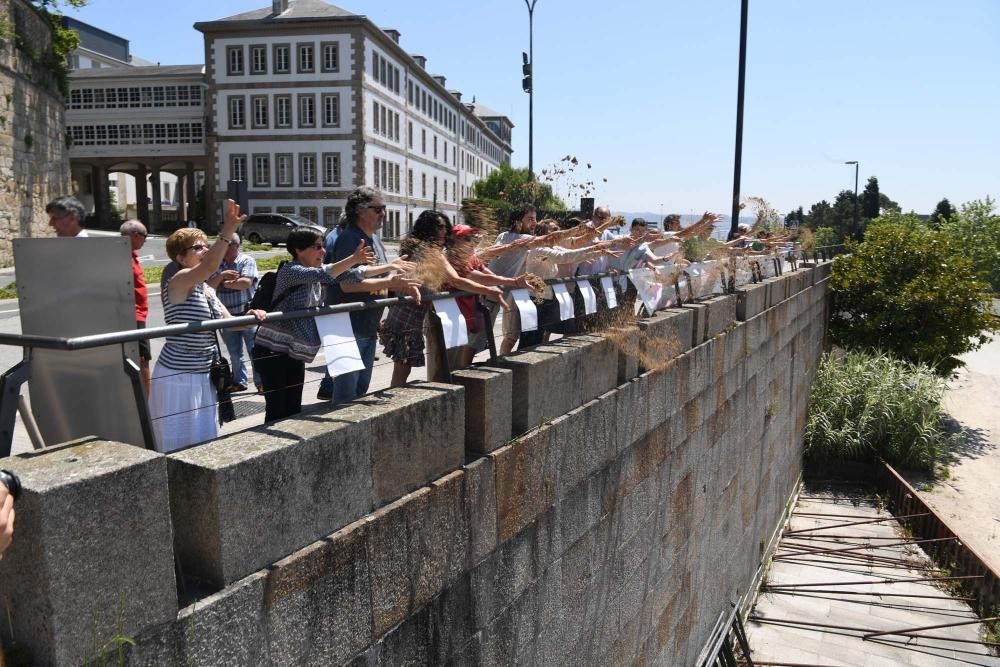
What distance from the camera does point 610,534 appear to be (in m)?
5.60

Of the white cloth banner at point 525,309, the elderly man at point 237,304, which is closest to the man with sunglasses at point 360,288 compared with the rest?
the white cloth banner at point 525,309

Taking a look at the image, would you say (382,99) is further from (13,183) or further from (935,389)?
(935,389)

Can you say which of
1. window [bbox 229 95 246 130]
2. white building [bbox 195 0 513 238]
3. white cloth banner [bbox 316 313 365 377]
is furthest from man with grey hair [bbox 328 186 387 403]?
window [bbox 229 95 246 130]

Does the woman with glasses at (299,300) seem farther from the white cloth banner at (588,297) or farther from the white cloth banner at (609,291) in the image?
the white cloth banner at (609,291)

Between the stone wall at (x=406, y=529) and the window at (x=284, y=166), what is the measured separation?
44.6 m

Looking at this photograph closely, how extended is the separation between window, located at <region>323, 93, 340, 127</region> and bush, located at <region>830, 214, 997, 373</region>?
33.3 m

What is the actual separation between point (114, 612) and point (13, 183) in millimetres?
21742

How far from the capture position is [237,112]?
4919 centimetres

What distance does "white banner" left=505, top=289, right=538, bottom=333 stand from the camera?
5.27 m

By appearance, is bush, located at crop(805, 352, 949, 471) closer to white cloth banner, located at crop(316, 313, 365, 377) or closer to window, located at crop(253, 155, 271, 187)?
white cloth banner, located at crop(316, 313, 365, 377)

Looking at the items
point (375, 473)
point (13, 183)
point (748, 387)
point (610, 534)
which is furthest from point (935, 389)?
point (13, 183)

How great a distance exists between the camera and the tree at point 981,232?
35.4 meters

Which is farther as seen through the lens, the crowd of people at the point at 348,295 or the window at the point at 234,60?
the window at the point at 234,60

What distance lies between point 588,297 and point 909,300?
18213 millimetres
